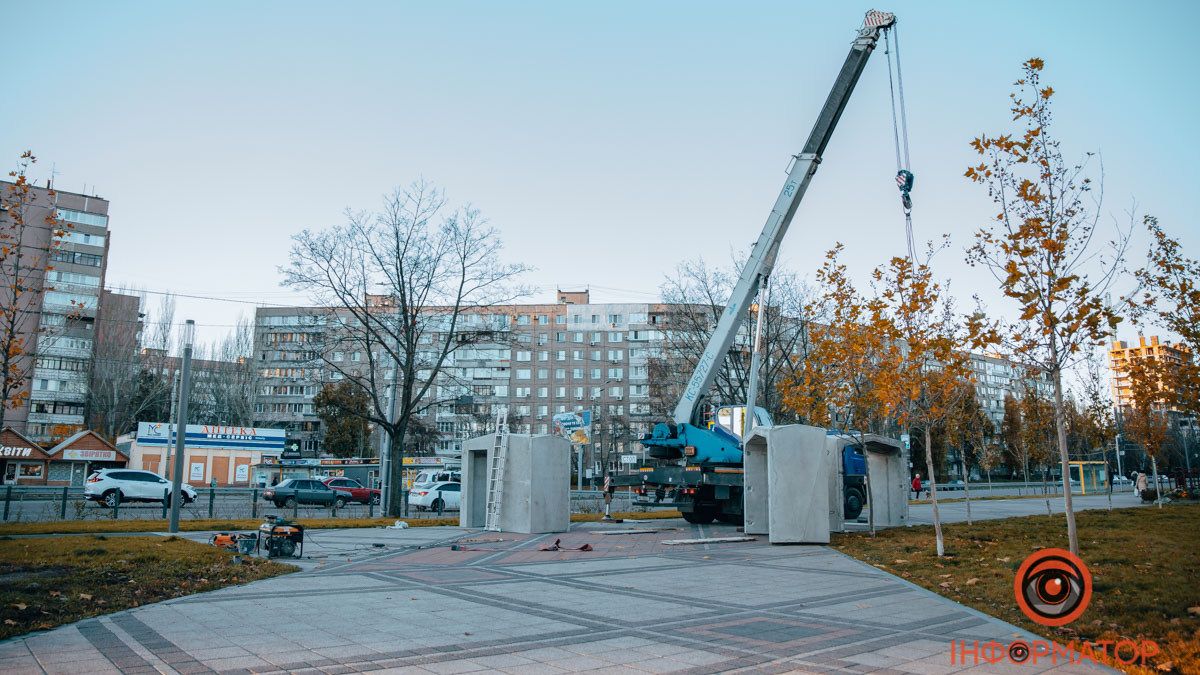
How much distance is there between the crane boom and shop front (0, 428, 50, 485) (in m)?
37.6

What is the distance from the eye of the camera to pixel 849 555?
15.1 meters

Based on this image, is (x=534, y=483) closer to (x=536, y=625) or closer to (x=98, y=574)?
(x=98, y=574)

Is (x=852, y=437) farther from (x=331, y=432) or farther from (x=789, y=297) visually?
(x=331, y=432)

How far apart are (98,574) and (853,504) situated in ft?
71.5

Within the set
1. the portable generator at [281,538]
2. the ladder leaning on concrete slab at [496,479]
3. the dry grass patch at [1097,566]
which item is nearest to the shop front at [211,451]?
the ladder leaning on concrete slab at [496,479]

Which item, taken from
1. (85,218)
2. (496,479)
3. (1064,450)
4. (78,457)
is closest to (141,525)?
(496,479)

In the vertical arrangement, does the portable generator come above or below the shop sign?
below

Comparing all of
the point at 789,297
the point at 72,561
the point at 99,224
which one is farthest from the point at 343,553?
the point at 99,224

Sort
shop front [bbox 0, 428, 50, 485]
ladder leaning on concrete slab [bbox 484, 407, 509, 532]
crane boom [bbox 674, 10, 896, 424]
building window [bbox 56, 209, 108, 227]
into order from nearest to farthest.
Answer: crane boom [bbox 674, 10, 896, 424] < ladder leaning on concrete slab [bbox 484, 407, 509, 532] < shop front [bbox 0, 428, 50, 485] < building window [bbox 56, 209, 108, 227]

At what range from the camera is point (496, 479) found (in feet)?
67.6

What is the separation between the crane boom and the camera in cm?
1992

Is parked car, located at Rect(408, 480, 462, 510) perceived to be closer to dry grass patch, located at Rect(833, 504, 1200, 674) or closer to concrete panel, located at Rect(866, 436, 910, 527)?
concrete panel, located at Rect(866, 436, 910, 527)

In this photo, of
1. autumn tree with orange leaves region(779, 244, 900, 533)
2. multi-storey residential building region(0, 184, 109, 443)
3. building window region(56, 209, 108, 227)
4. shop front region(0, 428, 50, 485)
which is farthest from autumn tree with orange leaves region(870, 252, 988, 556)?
building window region(56, 209, 108, 227)

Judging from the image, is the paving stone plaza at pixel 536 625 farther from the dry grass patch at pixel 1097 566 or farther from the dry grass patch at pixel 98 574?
the dry grass patch at pixel 1097 566
